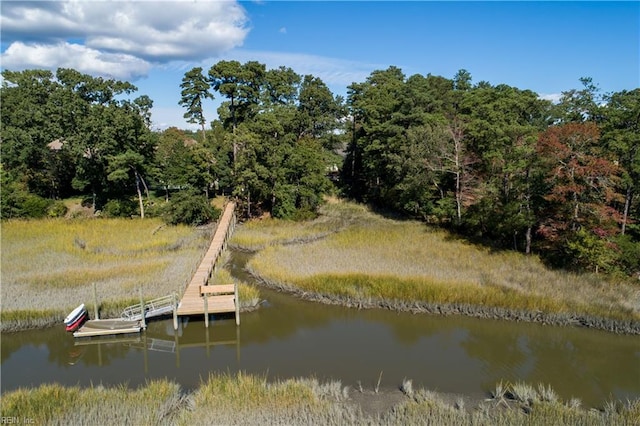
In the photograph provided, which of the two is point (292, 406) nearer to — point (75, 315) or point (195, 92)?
point (75, 315)

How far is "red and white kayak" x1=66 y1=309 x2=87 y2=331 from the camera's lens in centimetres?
1498

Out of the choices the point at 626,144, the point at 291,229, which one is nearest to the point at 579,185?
the point at 626,144

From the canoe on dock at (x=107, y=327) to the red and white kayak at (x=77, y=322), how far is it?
238mm

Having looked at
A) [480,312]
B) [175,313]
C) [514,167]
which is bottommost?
[480,312]

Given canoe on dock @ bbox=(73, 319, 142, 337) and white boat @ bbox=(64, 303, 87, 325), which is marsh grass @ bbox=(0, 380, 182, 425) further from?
white boat @ bbox=(64, 303, 87, 325)

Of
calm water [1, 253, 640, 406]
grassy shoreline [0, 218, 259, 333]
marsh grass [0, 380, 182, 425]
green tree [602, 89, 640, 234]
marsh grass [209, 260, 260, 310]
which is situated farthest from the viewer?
green tree [602, 89, 640, 234]

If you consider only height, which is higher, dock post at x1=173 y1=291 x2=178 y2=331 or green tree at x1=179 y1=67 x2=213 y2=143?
green tree at x1=179 y1=67 x2=213 y2=143

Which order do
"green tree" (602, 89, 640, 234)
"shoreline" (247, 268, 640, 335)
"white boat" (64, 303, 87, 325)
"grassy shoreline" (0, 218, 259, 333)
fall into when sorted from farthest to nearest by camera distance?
"green tree" (602, 89, 640, 234) → "grassy shoreline" (0, 218, 259, 333) → "shoreline" (247, 268, 640, 335) → "white boat" (64, 303, 87, 325)

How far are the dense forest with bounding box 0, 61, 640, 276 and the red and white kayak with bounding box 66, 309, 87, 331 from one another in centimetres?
1666

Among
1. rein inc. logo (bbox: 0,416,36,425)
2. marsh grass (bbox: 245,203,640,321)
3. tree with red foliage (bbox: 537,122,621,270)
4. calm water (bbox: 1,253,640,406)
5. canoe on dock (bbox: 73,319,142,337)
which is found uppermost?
tree with red foliage (bbox: 537,122,621,270)

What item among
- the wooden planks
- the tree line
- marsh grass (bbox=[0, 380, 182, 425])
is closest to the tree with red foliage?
the tree line

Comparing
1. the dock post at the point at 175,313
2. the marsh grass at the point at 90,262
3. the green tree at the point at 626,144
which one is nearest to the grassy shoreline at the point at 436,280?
the marsh grass at the point at 90,262

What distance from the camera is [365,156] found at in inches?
1602

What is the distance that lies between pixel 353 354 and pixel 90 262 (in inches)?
658
